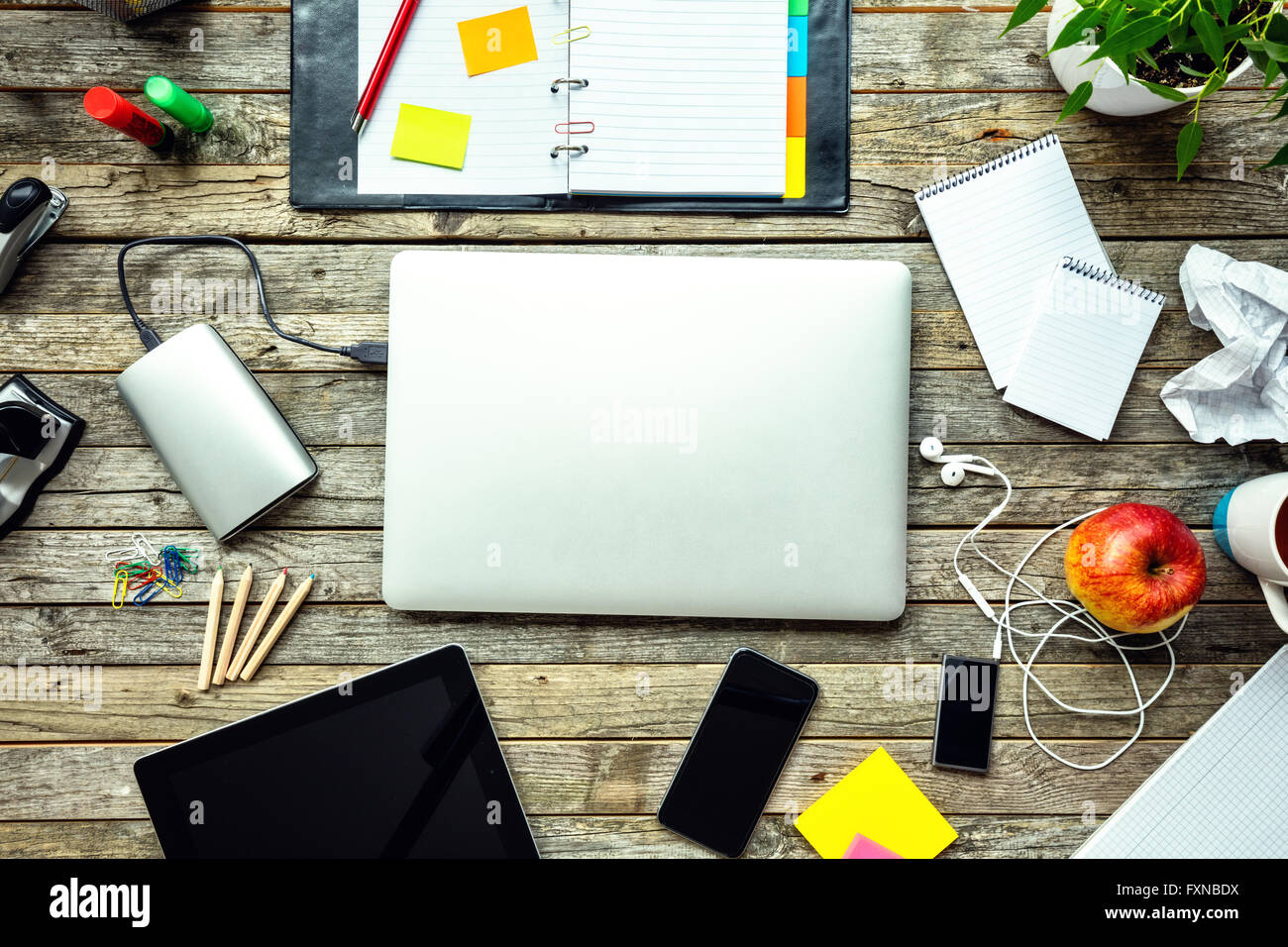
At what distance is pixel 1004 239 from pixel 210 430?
3.88 ft

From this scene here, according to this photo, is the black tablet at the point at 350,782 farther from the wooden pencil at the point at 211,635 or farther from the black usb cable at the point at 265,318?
the black usb cable at the point at 265,318

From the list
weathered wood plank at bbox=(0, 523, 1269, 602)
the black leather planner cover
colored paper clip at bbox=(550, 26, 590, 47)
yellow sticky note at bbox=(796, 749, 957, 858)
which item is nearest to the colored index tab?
the black leather planner cover

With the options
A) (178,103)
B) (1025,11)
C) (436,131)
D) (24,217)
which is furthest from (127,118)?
(1025,11)

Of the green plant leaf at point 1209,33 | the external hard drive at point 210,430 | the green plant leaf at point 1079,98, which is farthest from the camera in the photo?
the external hard drive at point 210,430

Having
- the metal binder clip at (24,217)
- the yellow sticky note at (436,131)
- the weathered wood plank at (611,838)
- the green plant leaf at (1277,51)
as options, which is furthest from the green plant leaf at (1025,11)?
the metal binder clip at (24,217)

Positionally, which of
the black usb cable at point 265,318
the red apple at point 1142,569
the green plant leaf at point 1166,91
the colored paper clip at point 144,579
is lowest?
the colored paper clip at point 144,579

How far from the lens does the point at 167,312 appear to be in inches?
49.3

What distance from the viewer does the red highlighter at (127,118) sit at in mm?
1123

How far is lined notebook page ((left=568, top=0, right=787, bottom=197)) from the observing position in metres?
1.21

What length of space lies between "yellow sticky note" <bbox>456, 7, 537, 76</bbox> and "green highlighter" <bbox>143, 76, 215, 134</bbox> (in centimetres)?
40

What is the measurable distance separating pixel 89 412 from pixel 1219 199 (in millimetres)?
1747

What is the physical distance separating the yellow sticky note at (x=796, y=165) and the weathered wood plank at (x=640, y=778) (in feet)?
2.71
